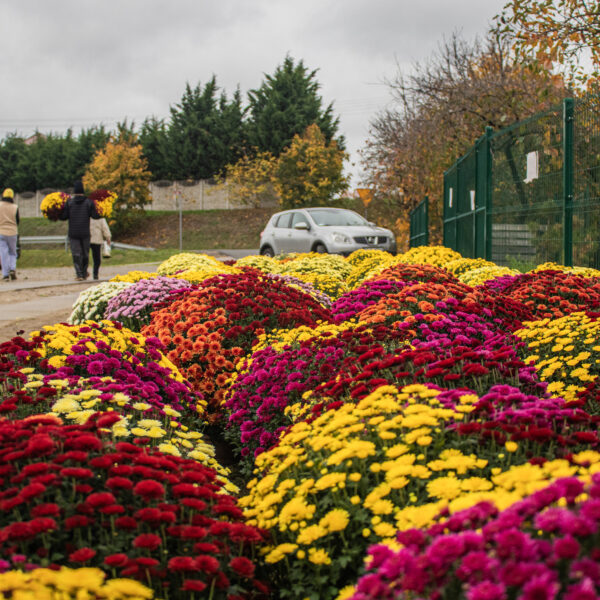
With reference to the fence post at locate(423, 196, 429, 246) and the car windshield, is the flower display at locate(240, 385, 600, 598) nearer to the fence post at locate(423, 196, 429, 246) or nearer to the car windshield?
the car windshield

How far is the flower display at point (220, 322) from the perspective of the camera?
4816 mm

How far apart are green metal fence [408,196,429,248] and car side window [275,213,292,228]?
3.63 m

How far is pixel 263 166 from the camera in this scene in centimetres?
4562

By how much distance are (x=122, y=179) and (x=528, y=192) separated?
3983cm

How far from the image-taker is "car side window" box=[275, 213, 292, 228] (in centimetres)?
1786

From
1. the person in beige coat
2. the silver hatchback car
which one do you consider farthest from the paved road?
the silver hatchback car

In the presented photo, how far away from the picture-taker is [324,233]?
16.2 meters

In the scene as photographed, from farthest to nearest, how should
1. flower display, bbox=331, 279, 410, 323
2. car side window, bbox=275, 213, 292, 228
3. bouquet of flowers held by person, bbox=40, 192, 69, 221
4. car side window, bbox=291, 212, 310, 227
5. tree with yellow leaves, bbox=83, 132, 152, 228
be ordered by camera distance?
tree with yellow leaves, bbox=83, 132, 152, 228 → bouquet of flowers held by person, bbox=40, 192, 69, 221 → car side window, bbox=275, 213, 292, 228 → car side window, bbox=291, 212, 310, 227 → flower display, bbox=331, 279, 410, 323

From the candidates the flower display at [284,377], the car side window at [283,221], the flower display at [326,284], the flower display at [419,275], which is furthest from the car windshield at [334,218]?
the flower display at [284,377]

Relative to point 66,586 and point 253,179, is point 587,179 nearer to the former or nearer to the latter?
point 66,586

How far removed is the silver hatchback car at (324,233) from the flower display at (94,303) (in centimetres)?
892

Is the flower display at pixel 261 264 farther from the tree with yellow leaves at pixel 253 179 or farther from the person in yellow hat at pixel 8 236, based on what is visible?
the tree with yellow leaves at pixel 253 179

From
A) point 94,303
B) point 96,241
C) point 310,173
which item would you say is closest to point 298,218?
point 96,241

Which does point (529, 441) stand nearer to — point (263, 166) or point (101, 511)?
point (101, 511)
